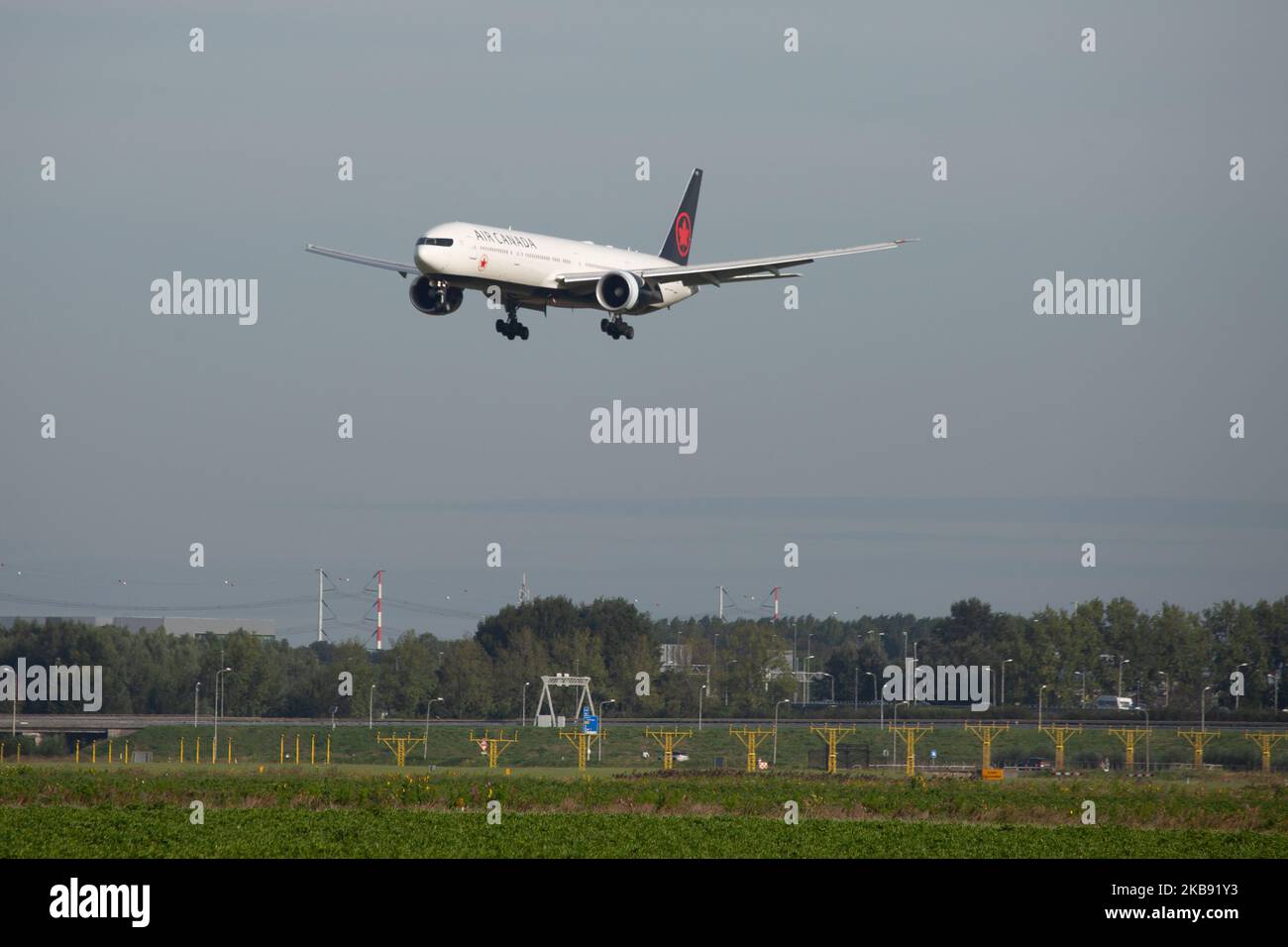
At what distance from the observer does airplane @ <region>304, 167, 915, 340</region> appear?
184 ft

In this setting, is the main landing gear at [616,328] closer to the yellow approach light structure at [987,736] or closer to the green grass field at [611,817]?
the green grass field at [611,817]

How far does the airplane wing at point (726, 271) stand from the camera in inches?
2346

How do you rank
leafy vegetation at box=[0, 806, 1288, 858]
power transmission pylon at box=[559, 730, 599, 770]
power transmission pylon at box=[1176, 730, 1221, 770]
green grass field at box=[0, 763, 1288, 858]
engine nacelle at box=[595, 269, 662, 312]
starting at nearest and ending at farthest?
leafy vegetation at box=[0, 806, 1288, 858] → green grass field at box=[0, 763, 1288, 858] → engine nacelle at box=[595, 269, 662, 312] → power transmission pylon at box=[1176, 730, 1221, 770] → power transmission pylon at box=[559, 730, 599, 770]

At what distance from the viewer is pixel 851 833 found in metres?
40.9

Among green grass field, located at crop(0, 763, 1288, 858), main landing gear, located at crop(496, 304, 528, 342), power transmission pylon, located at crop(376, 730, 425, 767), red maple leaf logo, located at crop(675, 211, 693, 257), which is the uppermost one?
red maple leaf logo, located at crop(675, 211, 693, 257)

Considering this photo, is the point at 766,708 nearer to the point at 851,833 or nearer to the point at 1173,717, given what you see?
the point at 1173,717

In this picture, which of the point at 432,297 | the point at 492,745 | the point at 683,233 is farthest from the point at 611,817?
the point at 492,745

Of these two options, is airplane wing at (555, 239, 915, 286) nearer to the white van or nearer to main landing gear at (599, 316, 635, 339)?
main landing gear at (599, 316, 635, 339)

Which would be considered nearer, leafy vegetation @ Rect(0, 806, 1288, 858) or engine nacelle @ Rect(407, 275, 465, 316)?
leafy vegetation @ Rect(0, 806, 1288, 858)

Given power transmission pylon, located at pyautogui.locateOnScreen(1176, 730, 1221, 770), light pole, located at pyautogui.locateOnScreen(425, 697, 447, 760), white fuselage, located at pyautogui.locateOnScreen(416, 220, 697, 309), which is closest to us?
white fuselage, located at pyautogui.locateOnScreen(416, 220, 697, 309)

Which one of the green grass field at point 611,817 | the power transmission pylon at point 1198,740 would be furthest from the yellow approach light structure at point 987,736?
the green grass field at point 611,817

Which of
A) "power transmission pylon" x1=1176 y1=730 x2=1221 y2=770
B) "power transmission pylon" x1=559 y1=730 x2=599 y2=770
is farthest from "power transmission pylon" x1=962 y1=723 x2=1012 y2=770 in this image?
"power transmission pylon" x1=559 y1=730 x2=599 y2=770
